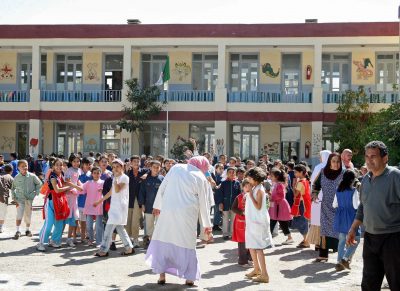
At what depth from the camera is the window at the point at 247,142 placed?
29375 mm

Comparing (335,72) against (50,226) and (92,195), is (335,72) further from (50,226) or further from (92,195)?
(50,226)

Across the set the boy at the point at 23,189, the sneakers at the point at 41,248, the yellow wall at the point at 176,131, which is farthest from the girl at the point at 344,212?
the yellow wall at the point at 176,131

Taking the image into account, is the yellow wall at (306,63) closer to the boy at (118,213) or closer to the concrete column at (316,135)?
the concrete column at (316,135)

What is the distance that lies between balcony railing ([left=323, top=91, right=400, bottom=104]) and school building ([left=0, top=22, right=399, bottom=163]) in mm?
49

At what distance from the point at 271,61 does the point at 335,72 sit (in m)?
3.14

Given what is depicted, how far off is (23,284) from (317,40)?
21.3 m

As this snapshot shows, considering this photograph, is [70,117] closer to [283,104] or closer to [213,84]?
[213,84]

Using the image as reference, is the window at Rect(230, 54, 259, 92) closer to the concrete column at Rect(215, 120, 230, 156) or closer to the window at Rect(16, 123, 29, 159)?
the concrete column at Rect(215, 120, 230, 156)

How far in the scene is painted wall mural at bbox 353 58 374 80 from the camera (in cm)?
2803

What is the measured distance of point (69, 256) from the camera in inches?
386

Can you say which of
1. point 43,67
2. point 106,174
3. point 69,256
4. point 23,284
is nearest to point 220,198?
point 106,174

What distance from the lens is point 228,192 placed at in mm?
12477

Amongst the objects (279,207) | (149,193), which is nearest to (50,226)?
(149,193)

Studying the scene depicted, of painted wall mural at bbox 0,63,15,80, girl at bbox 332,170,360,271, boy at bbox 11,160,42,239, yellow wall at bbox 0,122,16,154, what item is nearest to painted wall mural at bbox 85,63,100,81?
painted wall mural at bbox 0,63,15,80
